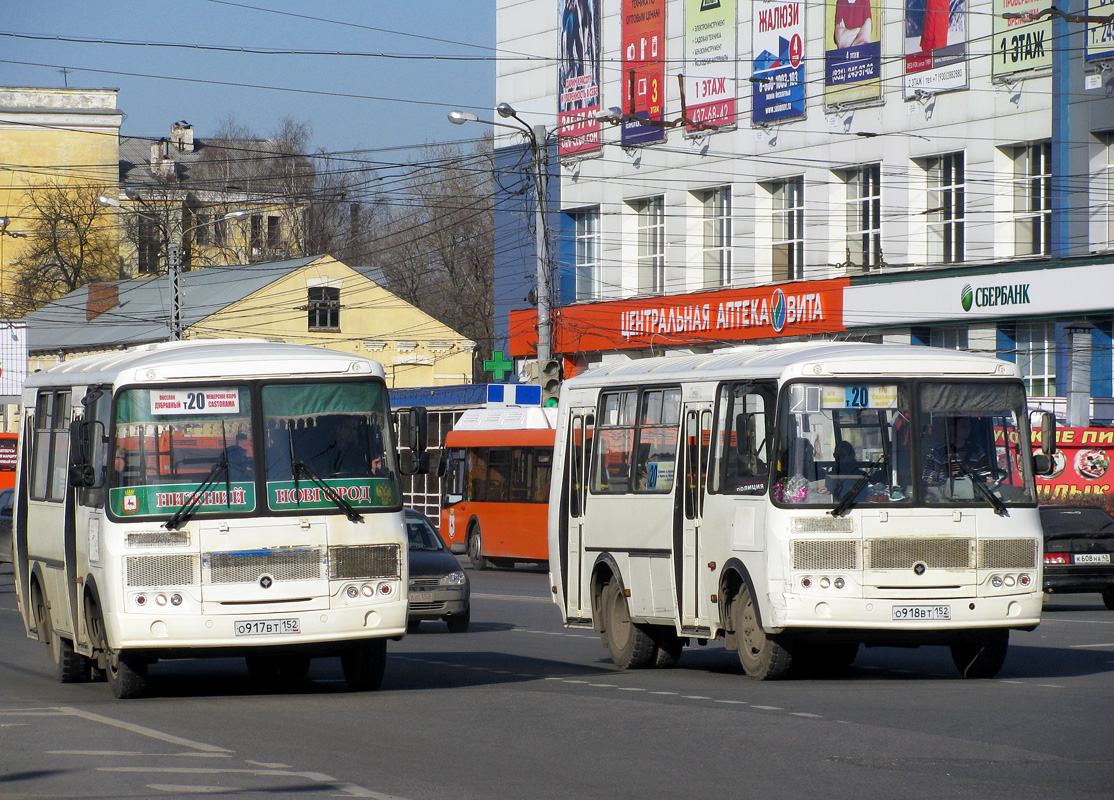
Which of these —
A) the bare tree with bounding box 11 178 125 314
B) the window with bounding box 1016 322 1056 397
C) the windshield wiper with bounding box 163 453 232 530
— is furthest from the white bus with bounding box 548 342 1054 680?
the bare tree with bounding box 11 178 125 314

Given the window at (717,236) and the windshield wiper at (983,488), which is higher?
the window at (717,236)

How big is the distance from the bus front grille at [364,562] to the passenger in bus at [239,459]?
2.78ft

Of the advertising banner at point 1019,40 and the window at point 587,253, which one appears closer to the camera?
the advertising banner at point 1019,40

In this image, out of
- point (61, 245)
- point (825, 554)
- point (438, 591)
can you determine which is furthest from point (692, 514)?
point (61, 245)

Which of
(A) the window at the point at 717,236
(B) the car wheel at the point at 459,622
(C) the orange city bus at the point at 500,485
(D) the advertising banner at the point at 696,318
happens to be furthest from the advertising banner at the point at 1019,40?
(B) the car wheel at the point at 459,622

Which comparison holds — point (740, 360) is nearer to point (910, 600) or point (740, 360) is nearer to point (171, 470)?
point (910, 600)

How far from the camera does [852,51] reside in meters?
45.8

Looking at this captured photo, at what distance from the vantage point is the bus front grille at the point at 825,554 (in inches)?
544

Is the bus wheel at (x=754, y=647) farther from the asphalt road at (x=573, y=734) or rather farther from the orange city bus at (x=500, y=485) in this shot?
the orange city bus at (x=500, y=485)

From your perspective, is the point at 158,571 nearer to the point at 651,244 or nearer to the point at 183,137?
the point at 651,244

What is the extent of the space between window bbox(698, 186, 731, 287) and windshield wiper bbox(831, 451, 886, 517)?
36.8 meters

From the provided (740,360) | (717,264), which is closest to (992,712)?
(740,360)

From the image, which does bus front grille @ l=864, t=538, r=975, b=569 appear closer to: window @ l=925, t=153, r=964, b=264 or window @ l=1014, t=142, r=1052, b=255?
window @ l=1014, t=142, r=1052, b=255

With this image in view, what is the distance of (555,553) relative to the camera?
18.2 metres
